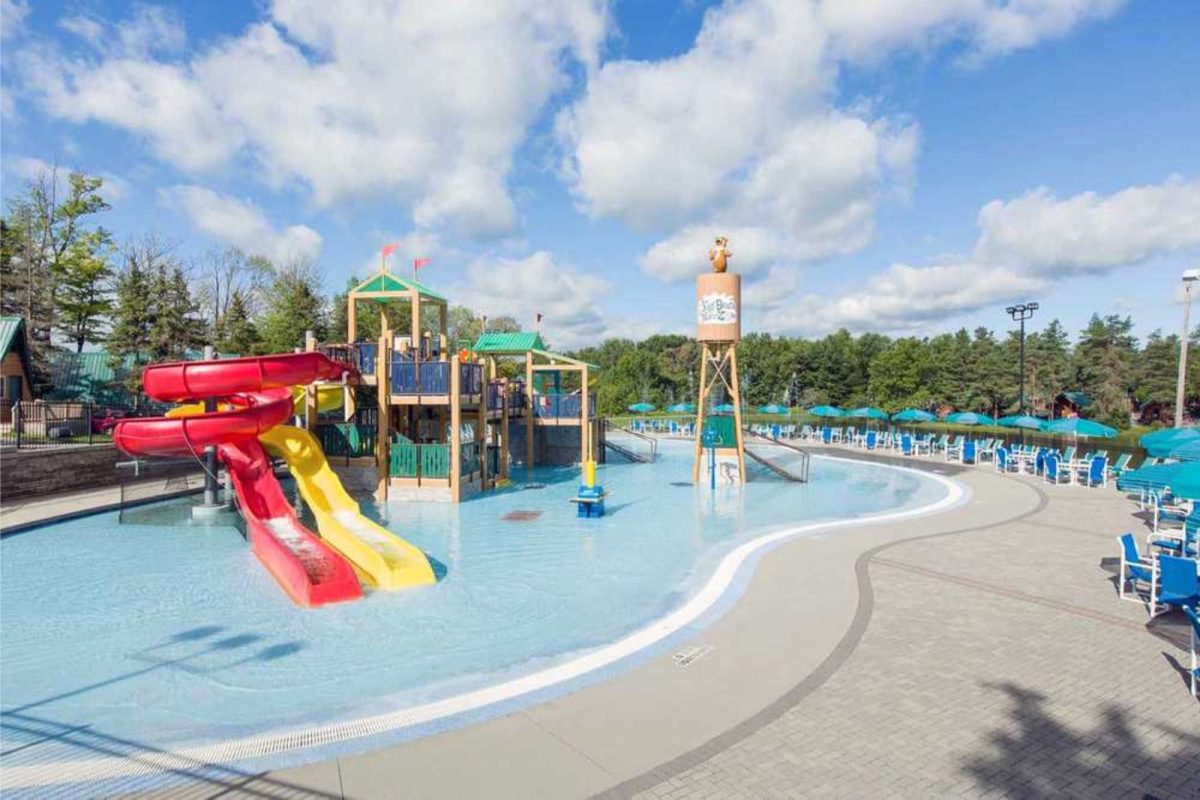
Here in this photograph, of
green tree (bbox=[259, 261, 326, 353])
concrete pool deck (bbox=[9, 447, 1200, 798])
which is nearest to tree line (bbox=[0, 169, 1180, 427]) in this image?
green tree (bbox=[259, 261, 326, 353])

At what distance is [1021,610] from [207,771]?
30.5 feet

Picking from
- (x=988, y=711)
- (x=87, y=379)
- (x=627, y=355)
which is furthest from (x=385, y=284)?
(x=627, y=355)

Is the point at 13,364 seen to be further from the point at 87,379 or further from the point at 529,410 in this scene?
the point at 529,410

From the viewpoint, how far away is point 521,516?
16672 millimetres

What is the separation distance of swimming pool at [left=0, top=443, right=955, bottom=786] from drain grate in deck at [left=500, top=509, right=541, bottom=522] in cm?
10

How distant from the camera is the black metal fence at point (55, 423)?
1948 centimetres

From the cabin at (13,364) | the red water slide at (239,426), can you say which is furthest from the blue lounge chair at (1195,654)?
the cabin at (13,364)

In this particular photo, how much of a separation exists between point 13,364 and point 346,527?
24.3 m

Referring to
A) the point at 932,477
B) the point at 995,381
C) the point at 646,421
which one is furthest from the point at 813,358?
the point at 932,477

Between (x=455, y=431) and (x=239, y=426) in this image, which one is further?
(x=455, y=431)

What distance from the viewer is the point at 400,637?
8359mm

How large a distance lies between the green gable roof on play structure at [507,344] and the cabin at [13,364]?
724 inches

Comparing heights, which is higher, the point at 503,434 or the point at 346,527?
the point at 503,434

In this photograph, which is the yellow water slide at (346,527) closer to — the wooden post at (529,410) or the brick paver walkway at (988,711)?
the brick paver walkway at (988,711)
